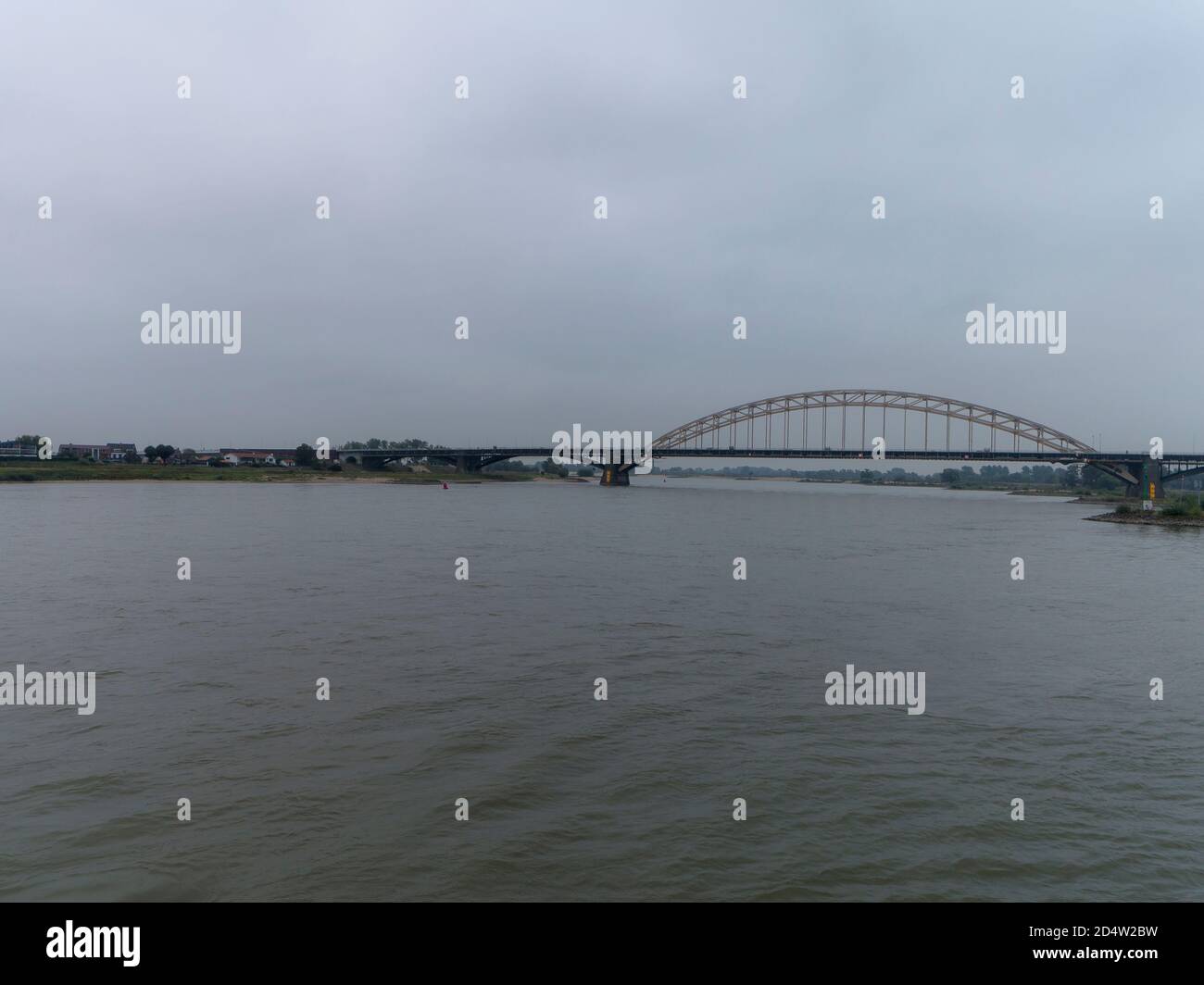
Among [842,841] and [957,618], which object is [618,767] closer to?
[842,841]

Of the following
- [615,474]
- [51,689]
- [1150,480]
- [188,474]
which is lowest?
[51,689]

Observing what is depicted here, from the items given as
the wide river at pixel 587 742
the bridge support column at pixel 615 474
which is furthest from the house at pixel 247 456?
the wide river at pixel 587 742

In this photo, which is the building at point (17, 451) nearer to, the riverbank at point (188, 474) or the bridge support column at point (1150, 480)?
the riverbank at point (188, 474)

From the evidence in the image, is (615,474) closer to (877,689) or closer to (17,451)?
(17,451)
